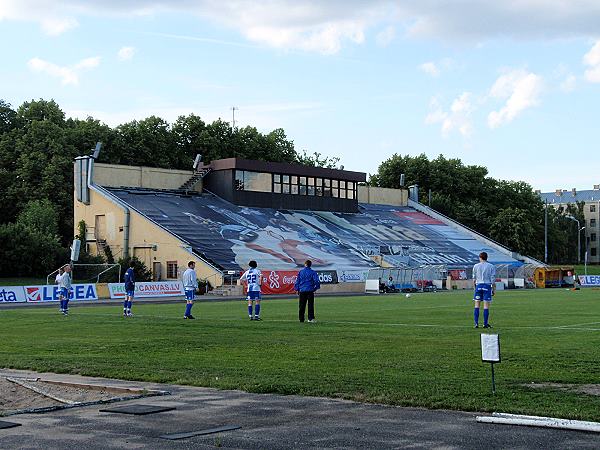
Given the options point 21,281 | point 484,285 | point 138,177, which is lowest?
point 484,285

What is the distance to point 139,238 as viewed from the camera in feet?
232

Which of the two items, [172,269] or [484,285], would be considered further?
[172,269]

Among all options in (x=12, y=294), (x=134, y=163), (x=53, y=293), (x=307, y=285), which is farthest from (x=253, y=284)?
(x=134, y=163)

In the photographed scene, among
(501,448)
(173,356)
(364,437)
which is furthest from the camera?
(173,356)

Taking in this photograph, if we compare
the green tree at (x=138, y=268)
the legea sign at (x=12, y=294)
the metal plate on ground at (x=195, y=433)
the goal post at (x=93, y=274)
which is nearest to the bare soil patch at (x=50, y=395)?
the metal plate on ground at (x=195, y=433)

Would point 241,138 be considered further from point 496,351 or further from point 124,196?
point 496,351

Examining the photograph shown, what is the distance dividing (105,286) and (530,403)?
46.1m

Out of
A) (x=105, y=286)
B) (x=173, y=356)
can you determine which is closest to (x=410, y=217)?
(x=105, y=286)

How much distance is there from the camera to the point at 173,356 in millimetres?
18719

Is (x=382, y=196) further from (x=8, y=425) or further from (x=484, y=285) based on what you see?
(x=8, y=425)

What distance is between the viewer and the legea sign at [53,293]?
51.4m

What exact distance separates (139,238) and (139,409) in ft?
195

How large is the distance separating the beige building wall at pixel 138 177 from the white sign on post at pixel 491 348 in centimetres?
6616

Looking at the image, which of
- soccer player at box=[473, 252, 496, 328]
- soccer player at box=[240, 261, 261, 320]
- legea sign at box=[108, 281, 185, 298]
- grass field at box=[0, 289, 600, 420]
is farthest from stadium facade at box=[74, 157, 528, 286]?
soccer player at box=[473, 252, 496, 328]
